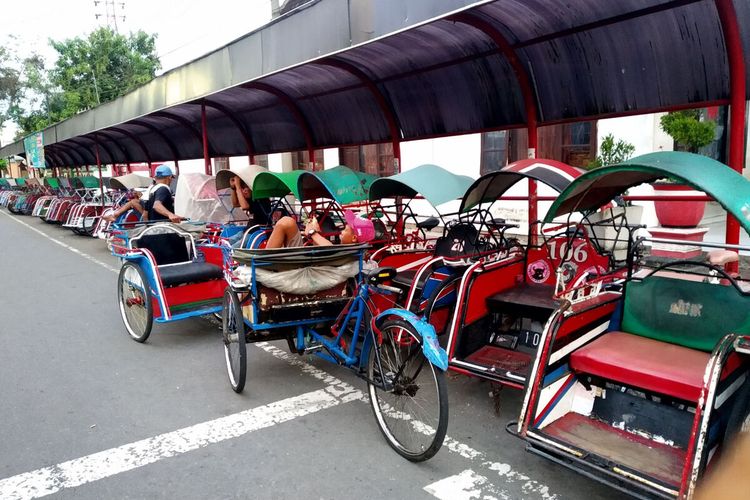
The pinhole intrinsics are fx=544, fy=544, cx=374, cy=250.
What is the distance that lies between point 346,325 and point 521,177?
2.04 metres

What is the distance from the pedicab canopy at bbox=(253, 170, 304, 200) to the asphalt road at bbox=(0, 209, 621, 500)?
2.47m

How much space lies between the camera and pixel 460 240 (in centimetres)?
575

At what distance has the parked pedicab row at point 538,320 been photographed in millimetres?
2986

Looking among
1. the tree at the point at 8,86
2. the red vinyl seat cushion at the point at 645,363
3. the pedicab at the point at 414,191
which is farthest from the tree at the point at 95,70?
the red vinyl seat cushion at the point at 645,363

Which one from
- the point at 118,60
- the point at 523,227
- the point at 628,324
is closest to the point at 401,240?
the point at 628,324

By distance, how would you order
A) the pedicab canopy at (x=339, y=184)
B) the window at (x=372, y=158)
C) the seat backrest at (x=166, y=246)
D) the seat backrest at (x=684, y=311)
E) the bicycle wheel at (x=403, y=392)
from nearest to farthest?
1. the seat backrest at (x=684, y=311)
2. the bicycle wheel at (x=403, y=392)
3. the seat backrest at (x=166, y=246)
4. the pedicab canopy at (x=339, y=184)
5. the window at (x=372, y=158)

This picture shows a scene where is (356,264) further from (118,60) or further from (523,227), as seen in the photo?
(118,60)

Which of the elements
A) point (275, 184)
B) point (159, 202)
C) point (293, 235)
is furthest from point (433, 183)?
point (159, 202)

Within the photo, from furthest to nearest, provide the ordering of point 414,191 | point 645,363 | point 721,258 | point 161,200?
point 161,200 → point 414,191 → point 721,258 → point 645,363

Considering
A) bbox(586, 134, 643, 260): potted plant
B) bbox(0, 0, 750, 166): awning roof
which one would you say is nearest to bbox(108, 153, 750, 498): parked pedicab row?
bbox(586, 134, 643, 260): potted plant

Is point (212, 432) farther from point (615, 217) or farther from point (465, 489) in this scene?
point (615, 217)

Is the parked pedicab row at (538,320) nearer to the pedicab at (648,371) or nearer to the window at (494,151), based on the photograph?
the pedicab at (648,371)

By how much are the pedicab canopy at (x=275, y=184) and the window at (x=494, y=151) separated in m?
6.55

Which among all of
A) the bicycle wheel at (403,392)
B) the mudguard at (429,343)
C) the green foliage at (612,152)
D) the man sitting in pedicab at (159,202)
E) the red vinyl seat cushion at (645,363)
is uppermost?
the green foliage at (612,152)
